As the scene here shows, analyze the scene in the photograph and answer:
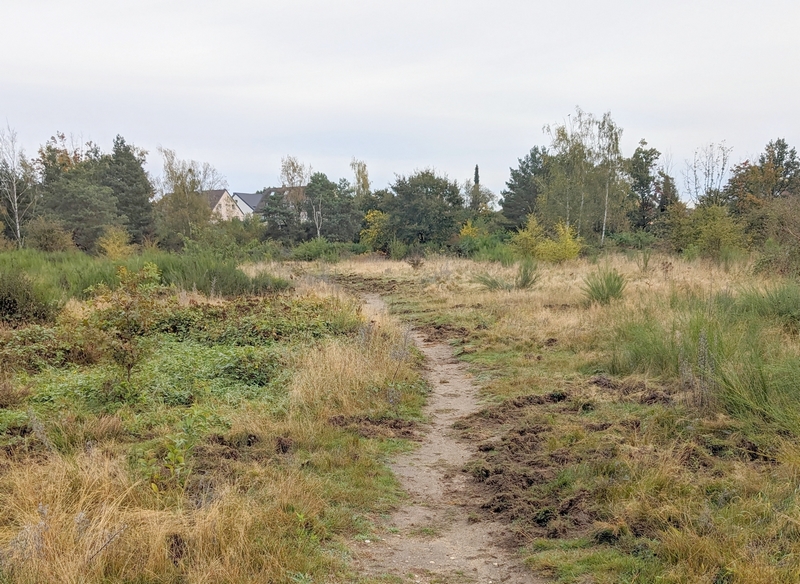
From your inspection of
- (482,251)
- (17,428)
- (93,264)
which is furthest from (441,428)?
(482,251)

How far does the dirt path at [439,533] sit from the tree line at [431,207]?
18229 mm

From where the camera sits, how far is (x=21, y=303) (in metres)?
11.5

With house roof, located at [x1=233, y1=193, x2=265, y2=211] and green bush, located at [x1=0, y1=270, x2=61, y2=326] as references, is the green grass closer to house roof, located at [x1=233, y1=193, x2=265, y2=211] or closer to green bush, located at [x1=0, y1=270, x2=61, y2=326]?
green bush, located at [x1=0, y1=270, x2=61, y2=326]

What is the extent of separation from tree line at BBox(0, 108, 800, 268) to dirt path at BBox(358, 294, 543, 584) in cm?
1823

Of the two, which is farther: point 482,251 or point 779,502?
point 482,251

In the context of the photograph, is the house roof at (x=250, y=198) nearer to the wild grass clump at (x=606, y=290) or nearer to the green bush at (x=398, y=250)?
the green bush at (x=398, y=250)

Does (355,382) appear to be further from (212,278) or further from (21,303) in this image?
(212,278)

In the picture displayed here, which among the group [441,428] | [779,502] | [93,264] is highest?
[93,264]

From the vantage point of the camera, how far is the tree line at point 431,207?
27.1m

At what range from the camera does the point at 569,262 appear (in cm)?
2381

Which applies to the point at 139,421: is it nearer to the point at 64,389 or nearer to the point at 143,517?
the point at 64,389

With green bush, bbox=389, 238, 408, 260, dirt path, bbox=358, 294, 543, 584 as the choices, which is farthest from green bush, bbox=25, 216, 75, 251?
dirt path, bbox=358, 294, 543, 584

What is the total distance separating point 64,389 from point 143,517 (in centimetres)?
402

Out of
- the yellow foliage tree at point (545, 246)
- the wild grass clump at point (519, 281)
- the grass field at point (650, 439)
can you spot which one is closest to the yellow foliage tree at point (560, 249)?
the yellow foliage tree at point (545, 246)
